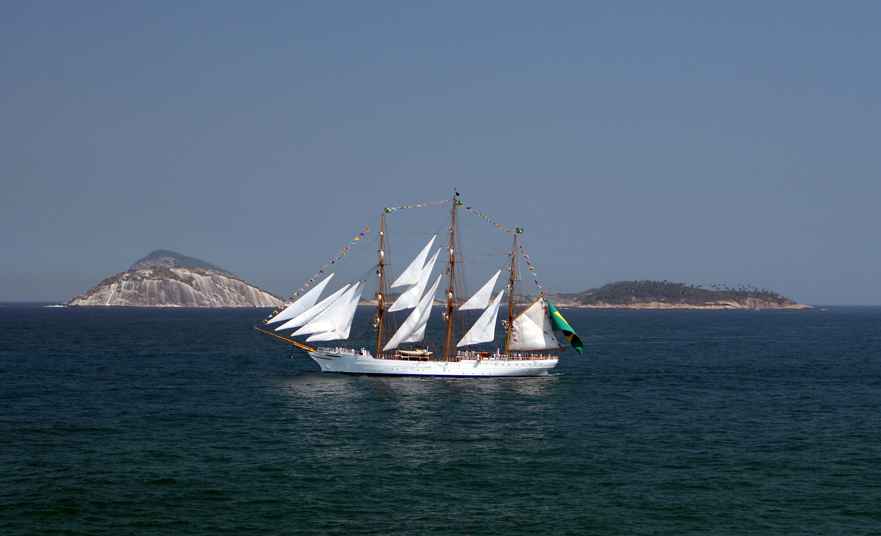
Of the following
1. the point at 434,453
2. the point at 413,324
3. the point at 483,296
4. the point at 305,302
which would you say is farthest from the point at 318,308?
the point at 434,453

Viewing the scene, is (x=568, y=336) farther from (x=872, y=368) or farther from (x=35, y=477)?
(x=35, y=477)

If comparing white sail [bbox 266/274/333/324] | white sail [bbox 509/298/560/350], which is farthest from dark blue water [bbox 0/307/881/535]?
white sail [bbox 266/274/333/324]

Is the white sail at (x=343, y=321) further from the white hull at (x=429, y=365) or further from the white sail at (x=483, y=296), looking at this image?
the white sail at (x=483, y=296)

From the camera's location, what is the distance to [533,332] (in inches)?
3467

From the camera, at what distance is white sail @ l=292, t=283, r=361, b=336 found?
85.8m

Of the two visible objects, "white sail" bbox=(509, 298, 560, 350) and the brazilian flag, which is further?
"white sail" bbox=(509, 298, 560, 350)

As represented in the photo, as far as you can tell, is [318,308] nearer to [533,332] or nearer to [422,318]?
[422,318]

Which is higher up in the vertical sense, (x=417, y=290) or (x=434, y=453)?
(x=417, y=290)

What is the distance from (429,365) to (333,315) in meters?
10.4

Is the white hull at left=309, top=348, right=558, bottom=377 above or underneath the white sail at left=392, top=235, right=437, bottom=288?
underneath

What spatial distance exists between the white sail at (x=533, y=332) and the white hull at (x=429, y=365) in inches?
52.9

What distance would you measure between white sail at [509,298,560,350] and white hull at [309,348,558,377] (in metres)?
1.34

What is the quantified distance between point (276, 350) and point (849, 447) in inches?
3321

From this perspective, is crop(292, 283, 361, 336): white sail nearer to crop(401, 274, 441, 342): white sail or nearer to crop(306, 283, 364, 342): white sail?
crop(306, 283, 364, 342): white sail
